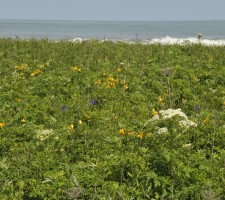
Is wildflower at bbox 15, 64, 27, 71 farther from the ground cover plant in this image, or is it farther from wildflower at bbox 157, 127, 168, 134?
wildflower at bbox 157, 127, 168, 134

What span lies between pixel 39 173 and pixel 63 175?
30 cm

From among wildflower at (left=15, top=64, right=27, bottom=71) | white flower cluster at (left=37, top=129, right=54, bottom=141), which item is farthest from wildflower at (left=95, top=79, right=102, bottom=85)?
white flower cluster at (left=37, top=129, right=54, bottom=141)

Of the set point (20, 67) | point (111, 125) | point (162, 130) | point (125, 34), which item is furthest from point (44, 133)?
point (125, 34)

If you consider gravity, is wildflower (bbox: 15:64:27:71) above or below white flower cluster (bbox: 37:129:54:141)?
above

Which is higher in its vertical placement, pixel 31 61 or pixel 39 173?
pixel 31 61

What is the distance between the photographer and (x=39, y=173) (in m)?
5.18

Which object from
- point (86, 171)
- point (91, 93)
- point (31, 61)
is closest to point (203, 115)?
point (91, 93)

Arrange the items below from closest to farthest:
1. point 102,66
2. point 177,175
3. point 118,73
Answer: point 177,175 → point 118,73 → point 102,66

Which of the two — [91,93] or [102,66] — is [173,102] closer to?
[91,93]

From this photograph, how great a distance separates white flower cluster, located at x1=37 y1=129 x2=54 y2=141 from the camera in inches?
253

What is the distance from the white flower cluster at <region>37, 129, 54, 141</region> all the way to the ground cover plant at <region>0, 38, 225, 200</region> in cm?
2

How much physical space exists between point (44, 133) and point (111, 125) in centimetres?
116

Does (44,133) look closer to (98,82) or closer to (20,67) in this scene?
(98,82)

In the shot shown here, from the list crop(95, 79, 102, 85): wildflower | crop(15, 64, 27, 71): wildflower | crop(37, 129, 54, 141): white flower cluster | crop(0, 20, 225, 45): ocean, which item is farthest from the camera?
crop(0, 20, 225, 45): ocean
